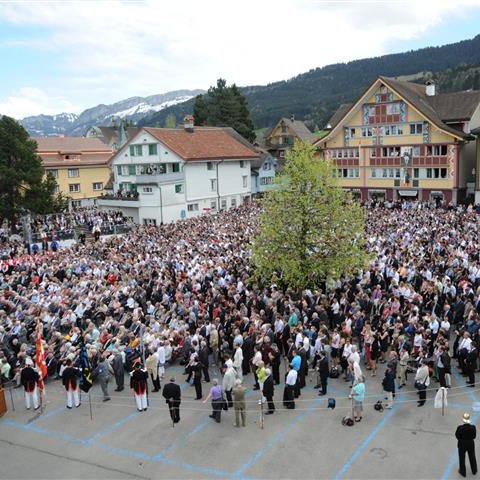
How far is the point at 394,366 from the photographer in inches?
499

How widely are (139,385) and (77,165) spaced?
174ft

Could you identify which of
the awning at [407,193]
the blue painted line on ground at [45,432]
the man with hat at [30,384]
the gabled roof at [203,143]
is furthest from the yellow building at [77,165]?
the blue painted line on ground at [45,432]

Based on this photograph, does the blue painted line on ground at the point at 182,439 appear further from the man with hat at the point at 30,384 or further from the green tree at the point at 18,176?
the green tree at the point at 18,176

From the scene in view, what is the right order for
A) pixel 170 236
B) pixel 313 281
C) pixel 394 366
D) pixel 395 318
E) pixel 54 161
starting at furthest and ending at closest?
pixel 54 161
pixel 170 236
pixel 313 281
pixel 395 318
pixel 394 366

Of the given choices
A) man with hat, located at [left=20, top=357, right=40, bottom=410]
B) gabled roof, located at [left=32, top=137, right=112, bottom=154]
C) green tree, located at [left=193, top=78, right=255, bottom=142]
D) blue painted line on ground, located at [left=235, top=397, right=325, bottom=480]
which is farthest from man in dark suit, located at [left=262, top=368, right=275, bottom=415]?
green tree, located at [left=193, top=78, right=255, bottom=142]

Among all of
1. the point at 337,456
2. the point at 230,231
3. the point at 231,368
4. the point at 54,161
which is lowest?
the point at 337,456

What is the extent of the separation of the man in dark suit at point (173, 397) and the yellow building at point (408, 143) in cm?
4016

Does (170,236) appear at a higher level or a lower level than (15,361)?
higher

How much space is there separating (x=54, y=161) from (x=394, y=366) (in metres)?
55.5

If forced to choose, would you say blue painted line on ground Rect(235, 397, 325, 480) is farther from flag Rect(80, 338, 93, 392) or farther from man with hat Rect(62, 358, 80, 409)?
flag Rect(80, 338, 93, 392)

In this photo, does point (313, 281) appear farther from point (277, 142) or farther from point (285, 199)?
point (277, 142)

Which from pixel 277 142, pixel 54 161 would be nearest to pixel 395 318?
pixel 54 161

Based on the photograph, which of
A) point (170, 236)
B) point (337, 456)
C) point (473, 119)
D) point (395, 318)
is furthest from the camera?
point (473, 119)

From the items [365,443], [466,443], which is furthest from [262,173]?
[466,443]
